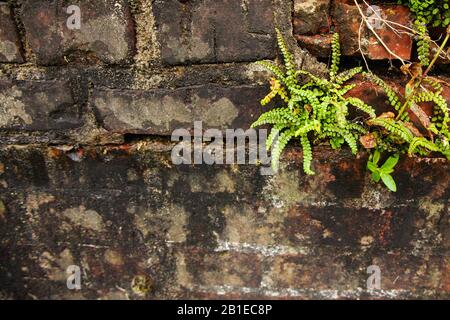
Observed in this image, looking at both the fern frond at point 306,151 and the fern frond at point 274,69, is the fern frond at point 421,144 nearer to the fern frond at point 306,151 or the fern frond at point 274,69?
the fern frond at point 306,151

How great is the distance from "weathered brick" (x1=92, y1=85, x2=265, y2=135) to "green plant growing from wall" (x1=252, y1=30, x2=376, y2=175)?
0.31ft

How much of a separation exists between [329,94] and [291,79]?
0.14 meters

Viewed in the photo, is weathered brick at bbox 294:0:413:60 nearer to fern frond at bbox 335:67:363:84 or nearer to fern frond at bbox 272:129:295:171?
fern frond at bbox 335:67:363:84

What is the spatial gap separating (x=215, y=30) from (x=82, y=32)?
0.46 m

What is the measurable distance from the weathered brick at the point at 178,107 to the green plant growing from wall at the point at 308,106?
95 mm

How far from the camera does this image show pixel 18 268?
5.80 ft

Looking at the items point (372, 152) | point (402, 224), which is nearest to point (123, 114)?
point (372, 152)

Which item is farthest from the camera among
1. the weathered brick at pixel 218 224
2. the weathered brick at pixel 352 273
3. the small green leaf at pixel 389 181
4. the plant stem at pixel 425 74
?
the weathered brick at pixel 352 273

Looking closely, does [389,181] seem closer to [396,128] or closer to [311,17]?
[396,128]

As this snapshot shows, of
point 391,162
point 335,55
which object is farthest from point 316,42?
point 391,162

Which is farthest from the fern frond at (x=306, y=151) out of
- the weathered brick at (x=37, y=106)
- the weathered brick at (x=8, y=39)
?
the weathered brick at (x=8, y=39)

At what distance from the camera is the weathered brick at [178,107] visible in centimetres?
139

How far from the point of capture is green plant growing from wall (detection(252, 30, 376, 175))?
1.29 m

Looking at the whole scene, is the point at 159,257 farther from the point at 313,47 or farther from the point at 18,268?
the point at 313,47
